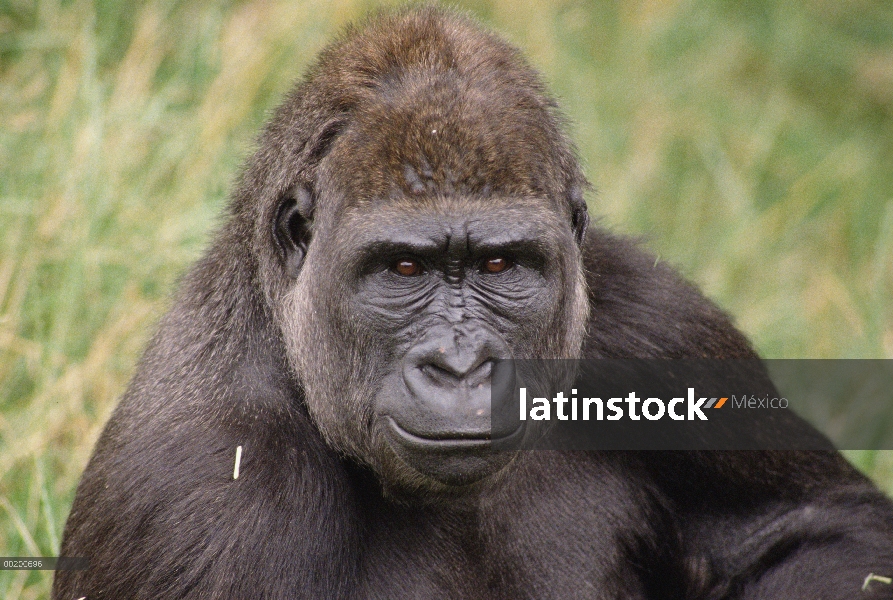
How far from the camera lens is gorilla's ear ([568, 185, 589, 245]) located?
442 cm

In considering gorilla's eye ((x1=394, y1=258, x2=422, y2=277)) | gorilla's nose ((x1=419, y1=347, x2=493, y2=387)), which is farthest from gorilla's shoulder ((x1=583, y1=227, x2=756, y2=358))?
gorilla's nose ((x1=419, y1=347, x2=493, y2=387))

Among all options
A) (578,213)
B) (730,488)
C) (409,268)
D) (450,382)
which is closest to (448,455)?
(450,382)

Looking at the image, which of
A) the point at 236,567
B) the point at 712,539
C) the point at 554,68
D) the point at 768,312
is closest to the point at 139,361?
the point at 236,567

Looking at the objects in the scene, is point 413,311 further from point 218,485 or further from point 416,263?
point 218,485

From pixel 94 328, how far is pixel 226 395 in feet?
8.34

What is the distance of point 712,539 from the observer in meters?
5.00

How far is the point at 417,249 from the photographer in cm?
401

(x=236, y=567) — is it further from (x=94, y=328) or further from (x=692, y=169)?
(x=692, y=169)

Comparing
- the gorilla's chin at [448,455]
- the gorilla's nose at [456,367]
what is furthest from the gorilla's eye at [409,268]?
the gorilla's chin at [448,455]

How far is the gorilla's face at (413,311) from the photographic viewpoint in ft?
12.7

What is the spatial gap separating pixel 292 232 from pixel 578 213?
102cm

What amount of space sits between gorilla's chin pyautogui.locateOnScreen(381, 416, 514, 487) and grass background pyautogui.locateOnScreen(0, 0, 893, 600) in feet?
4.86

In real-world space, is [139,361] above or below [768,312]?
below

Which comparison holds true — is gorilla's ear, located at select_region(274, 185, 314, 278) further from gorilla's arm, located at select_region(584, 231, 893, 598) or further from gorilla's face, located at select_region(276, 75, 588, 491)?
gorilla's arm, located at select_region(584, 231, 893, 598)
